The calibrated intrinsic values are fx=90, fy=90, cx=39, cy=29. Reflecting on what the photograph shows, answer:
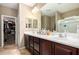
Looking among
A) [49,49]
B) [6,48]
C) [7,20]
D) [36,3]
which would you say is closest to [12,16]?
[7,20]

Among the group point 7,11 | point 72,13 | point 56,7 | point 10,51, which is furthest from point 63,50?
point 7,11

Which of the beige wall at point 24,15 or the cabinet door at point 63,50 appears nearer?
the cabinet door at point 63,50

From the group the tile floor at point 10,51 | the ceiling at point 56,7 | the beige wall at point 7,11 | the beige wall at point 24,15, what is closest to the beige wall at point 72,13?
the ceiling at point 56,7

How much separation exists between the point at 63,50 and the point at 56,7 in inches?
31.6

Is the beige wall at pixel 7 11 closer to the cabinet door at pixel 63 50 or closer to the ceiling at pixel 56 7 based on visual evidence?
the ceiling at pixel 56 7

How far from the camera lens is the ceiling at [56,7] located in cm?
158

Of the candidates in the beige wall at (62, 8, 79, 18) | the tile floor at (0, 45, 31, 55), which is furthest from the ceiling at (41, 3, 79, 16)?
the tile floor at (0, 45, 31, 55)

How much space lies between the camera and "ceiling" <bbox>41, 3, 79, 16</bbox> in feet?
5.18

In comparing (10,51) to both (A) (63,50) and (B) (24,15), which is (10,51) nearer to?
(B) (24,15)

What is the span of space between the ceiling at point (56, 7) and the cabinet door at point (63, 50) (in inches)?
25.5

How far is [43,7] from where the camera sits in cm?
182

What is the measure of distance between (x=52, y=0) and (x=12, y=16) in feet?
2.73

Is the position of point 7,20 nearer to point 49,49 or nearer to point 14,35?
point 14,35

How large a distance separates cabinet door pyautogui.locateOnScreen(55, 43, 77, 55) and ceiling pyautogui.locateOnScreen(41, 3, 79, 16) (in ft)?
2.12
